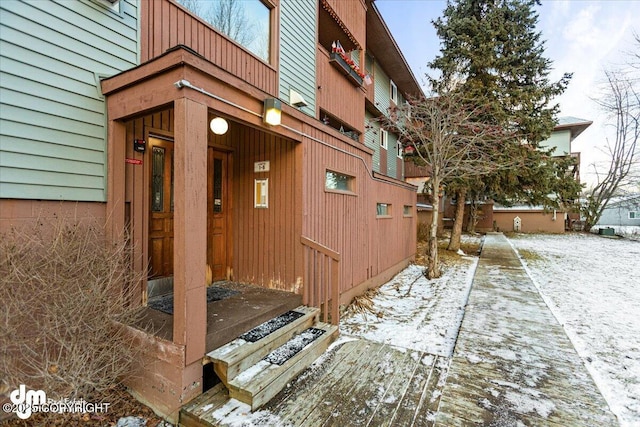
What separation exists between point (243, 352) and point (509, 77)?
1180 cm

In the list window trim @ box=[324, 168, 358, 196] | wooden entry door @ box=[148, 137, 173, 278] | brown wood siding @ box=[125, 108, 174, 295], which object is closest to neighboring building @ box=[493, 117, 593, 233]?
window trim @ box=[324, 168, 358, 196]

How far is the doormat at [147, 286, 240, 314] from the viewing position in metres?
3.22

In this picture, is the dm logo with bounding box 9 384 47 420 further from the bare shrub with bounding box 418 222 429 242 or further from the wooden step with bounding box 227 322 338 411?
the bare shrub with bounding box 418 222 429 242

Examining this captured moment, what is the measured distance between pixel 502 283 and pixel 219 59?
7.26 metres

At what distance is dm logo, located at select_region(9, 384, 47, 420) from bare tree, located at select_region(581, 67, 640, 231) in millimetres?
27074

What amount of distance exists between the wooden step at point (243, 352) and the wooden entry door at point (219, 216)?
67.4 inches

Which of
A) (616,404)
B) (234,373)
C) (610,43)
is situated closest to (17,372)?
(234,373)

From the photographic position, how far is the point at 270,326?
322 centimetres

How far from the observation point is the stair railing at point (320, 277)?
3961 mm

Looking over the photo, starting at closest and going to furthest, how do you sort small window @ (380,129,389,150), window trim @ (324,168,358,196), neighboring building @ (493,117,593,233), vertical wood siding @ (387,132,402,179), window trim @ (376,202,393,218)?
window trim @ (324,168,358,196), window trim @ (376,202,393,218), small window @ (380,129,389,150), vertical wood siding @ (387,132,402,179), neighboring building @ (493,117,593,233)

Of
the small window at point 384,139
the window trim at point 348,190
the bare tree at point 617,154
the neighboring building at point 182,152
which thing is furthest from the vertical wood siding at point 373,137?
the bare tree at point 617,154

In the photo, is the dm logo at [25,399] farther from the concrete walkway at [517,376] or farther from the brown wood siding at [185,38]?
the brown wood siding at [185,38]

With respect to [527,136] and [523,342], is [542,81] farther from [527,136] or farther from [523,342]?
[523,342]

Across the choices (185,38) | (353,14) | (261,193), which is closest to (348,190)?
(261,193)
